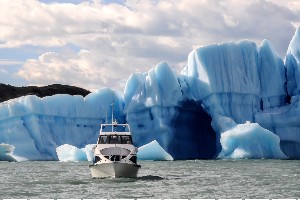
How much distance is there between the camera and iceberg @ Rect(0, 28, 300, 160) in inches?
1704

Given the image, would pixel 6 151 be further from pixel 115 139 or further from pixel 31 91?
pixel 31 91

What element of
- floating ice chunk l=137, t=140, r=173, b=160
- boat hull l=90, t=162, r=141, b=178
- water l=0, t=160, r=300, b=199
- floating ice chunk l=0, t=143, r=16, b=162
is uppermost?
floating ice chunk l=0, t=143, r=16, b=162

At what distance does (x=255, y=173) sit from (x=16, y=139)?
802 inches

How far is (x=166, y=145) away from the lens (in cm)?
4378

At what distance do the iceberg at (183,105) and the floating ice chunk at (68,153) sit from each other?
1.24 ft

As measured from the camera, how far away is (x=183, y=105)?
149ft

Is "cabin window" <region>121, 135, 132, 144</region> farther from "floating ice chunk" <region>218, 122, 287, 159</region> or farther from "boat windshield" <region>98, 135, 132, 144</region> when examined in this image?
"floating ice chunk" <region>218, 122, 287, 159</region>

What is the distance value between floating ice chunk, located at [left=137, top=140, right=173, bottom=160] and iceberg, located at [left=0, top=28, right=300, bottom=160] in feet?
8.21

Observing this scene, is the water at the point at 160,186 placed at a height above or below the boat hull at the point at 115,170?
below

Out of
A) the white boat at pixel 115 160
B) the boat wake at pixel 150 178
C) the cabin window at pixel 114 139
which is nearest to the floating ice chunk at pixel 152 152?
the boat wake at pixel 150 178

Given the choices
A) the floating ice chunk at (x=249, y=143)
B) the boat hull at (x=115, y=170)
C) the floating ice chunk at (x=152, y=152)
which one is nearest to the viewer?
the boat hull at (x=115, y=170)

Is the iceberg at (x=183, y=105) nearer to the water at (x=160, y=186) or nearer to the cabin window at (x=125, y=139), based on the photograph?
the water at (x=160, y=186)

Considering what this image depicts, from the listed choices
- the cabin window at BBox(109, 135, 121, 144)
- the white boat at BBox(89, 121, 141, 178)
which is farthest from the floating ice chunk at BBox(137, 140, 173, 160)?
the white boat at BBox(89, 121, 141, 178)

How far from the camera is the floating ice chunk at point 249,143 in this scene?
39719 millimetres
